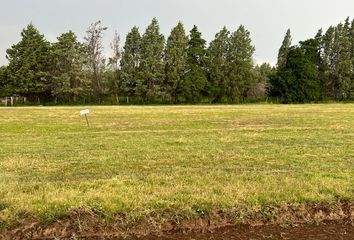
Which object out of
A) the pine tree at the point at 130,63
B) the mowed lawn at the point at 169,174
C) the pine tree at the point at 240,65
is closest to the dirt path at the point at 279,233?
the mowed lawn at the point at 169,174

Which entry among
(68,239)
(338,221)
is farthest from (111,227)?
(338,221)

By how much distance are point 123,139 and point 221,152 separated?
17.3 feet

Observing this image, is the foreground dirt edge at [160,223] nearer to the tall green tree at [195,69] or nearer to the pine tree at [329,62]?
the tall green tree at [195,69]

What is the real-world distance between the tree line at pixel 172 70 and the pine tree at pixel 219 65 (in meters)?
0.18

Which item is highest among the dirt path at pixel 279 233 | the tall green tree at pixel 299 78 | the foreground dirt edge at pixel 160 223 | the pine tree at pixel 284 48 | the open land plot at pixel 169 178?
the pine tree at pixel 284 48

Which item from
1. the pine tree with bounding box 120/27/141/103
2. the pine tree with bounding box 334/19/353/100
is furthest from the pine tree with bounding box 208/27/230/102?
the pine tree with bounding box 334/19/353/100

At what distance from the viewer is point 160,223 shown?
21.4ft

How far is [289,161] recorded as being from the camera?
1098 centimetres

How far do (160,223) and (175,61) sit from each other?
217ft

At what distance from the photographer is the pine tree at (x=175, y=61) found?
71.1m

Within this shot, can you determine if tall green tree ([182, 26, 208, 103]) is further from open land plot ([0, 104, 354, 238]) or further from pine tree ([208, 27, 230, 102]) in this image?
open land plot ([0, 104, 354, 238])

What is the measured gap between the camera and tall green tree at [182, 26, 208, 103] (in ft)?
230

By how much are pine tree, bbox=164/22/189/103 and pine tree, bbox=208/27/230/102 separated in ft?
17.2

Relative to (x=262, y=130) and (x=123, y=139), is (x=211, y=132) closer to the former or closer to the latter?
(x=262, y=130)
